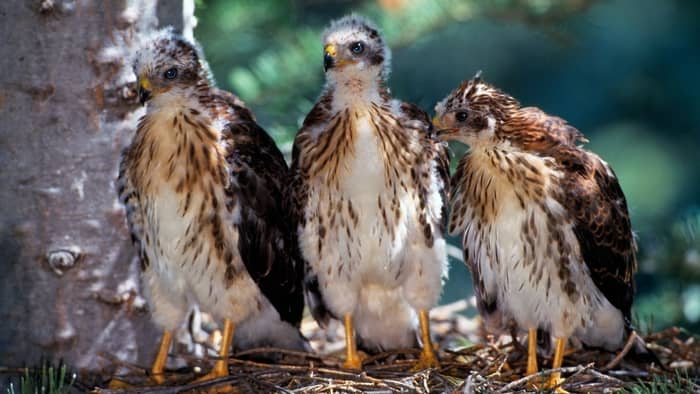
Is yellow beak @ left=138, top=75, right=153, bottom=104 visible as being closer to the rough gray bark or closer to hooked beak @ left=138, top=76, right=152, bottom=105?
hooked beak @ left=138, top=76, right=152, bottom=105

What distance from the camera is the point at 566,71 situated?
32.3ft

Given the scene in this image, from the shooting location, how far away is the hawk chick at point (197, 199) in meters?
4.83

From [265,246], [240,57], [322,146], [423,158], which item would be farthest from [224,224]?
[240,57]

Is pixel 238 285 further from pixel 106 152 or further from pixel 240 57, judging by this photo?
pixel 240 57

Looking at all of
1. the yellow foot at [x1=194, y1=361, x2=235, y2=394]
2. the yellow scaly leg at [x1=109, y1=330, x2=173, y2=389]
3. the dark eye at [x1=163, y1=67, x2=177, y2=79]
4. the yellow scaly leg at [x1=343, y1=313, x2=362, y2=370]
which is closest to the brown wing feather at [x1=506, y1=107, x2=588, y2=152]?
the yellow scaly leg at [x1=343, y1=313, x2=362, y2=370]

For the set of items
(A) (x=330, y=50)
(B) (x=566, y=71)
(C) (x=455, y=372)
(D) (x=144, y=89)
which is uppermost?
(B) (x=566, y=71)

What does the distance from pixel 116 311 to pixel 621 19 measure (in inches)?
237

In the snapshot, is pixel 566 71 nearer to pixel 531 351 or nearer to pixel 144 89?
pixel 531 351

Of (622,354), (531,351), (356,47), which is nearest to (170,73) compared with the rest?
(356,47)

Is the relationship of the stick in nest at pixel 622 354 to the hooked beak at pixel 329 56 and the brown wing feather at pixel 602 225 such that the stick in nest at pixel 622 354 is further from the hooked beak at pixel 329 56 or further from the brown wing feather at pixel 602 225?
the hooked beak at pixel 329 56

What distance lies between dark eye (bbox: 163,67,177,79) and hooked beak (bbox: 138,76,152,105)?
0.08 meters

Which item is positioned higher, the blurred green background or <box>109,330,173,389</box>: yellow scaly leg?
the blurred green background

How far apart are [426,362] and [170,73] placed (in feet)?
5.06

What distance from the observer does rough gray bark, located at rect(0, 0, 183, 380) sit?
4852 mm
